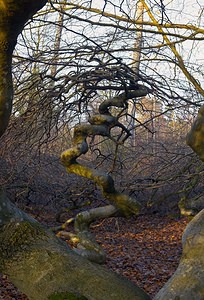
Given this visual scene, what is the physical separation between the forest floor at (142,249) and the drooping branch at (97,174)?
2.18m

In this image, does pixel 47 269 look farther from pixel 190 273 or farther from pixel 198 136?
pixel 198 136

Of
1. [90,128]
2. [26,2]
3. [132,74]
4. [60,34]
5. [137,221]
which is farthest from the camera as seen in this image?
[137,221]

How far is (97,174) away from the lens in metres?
3.76

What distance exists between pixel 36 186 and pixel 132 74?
5.93 m

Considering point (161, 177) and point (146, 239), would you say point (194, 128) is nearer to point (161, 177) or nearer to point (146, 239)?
point (161, 177)

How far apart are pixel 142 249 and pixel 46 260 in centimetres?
789

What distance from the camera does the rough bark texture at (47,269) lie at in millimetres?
2441

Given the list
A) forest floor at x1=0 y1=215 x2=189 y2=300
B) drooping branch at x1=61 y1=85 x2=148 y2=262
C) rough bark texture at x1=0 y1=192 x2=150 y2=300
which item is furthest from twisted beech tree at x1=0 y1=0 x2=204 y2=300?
forest floor at x1=0 y1=215 x2=189 y2=300

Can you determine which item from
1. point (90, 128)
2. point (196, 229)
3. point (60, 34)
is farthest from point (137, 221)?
point (196, 229)

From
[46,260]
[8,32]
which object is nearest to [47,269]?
[46,260]

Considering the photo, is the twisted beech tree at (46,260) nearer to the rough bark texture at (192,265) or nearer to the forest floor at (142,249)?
the rough bark texture at (192,265)

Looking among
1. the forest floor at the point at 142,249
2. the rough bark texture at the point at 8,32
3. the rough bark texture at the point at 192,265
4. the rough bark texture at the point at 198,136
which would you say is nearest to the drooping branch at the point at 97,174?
the rough bark texture at the point at 192,265

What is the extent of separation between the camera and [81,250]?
441 cm

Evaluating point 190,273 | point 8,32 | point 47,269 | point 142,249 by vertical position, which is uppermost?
point 8,32
